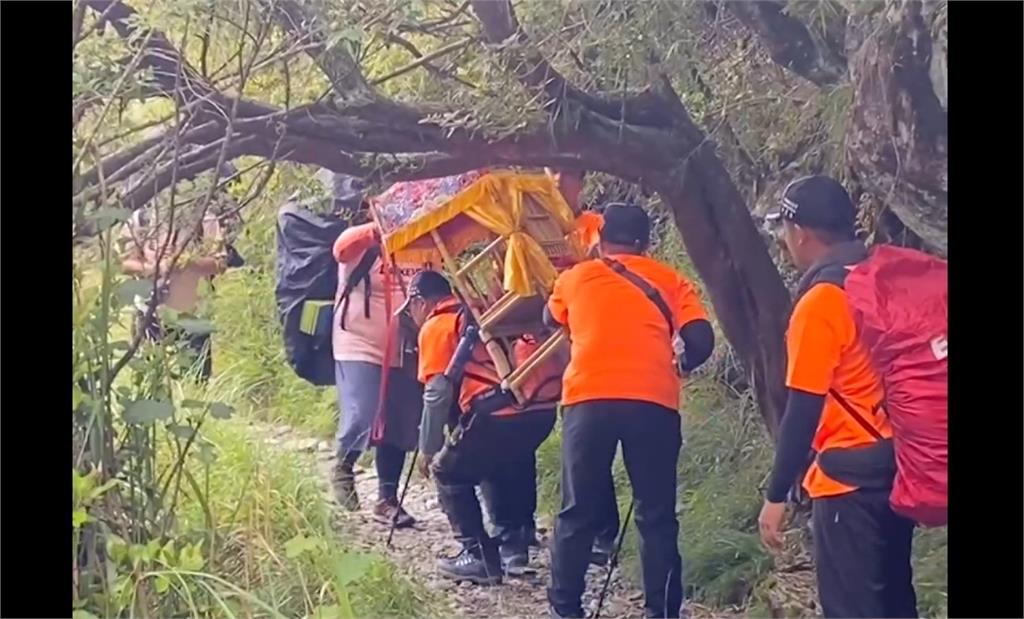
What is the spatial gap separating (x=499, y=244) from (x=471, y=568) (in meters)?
0.86

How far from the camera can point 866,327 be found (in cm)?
296

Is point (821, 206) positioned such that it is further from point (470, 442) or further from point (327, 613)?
point (327, 613)

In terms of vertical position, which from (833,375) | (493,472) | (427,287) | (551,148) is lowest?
(493,472)

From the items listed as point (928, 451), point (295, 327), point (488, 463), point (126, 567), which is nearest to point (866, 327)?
point (928, 451)

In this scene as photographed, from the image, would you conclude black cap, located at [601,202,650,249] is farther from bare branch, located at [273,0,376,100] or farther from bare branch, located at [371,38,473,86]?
bare branch, located at [273,0,376,100]

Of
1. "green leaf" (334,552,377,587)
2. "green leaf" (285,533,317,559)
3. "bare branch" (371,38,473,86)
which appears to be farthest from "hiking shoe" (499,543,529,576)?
"bare branch" (371,38,473,86)

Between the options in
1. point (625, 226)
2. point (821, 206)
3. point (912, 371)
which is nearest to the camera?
point (912, 371)

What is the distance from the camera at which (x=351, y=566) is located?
314cm

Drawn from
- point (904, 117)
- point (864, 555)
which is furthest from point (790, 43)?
point (864, 555)

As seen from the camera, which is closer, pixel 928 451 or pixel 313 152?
pixel 928 451

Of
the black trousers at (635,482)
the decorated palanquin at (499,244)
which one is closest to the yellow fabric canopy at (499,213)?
the decorated palanquin at (499,244)

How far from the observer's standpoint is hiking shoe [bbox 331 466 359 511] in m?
3.23
